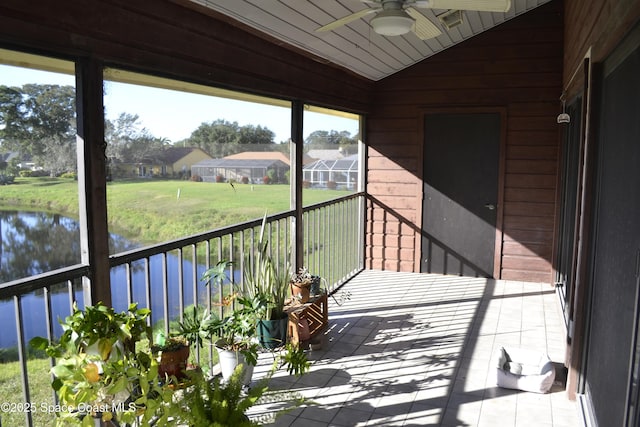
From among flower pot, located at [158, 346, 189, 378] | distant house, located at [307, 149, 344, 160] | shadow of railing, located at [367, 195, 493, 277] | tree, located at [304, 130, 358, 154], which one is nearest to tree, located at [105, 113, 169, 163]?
flower pot, located at [158, 346, 189, 378]

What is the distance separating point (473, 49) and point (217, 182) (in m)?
3.15

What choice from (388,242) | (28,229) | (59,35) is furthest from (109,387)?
(388,242)

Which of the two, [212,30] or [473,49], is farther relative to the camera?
[473,49]

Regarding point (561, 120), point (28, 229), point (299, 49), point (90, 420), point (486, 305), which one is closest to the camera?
point (90, 420)

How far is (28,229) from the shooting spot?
190 cm

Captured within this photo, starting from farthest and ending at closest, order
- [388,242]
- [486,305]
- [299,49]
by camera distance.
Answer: [388,242], [486,305], [299,49]

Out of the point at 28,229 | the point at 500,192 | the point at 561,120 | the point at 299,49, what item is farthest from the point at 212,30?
the point at 500,192

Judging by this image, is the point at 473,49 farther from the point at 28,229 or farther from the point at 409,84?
the point at 28,229

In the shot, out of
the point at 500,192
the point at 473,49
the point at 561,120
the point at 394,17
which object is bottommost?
the point at 500,192

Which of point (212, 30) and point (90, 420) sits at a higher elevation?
point (212, 30)

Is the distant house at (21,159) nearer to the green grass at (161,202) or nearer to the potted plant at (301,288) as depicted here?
the green grass at (161,202)

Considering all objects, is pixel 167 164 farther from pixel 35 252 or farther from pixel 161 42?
pixel 35 252

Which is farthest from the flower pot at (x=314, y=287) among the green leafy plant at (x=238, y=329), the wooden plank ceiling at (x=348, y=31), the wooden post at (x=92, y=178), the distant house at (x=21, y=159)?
the distant house at (x=21, y=159)

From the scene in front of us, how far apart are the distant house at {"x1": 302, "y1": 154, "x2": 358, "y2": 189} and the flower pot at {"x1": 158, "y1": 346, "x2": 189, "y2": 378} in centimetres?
324
